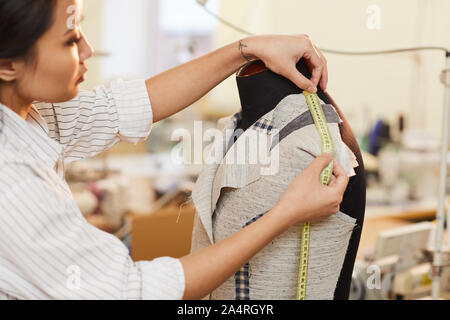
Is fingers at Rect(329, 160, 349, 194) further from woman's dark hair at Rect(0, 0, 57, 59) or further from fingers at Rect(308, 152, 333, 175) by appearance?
woman's dark hair at Rect(0, 0, 57, 59)

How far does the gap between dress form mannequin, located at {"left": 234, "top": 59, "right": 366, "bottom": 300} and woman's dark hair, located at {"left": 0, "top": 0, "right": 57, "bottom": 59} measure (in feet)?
1.31

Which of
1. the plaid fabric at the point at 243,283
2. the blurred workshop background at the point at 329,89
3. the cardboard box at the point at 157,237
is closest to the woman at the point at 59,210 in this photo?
the plaid fabric at the point at 243,283

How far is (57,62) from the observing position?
2.44ft

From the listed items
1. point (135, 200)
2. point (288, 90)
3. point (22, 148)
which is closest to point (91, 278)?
point (22, 148)

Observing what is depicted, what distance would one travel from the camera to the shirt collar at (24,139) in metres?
0.75

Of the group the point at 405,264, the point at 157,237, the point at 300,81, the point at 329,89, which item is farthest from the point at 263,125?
the point at 329,89

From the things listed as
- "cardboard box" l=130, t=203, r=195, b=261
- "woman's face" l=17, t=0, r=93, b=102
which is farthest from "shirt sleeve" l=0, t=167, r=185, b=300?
"cardboard box" l=130, t=203, r=195, b=261

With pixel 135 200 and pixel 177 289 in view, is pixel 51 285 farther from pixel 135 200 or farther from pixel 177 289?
pixel 135 200

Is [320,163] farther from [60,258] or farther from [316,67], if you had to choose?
[60,258]

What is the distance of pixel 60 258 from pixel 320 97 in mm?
552

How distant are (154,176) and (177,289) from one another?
2442mm

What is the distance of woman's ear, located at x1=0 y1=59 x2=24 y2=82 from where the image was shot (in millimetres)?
720

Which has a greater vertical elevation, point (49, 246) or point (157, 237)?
point (49, 246)

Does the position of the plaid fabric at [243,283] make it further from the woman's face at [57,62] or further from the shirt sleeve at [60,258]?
the woman's face at [57,62]
